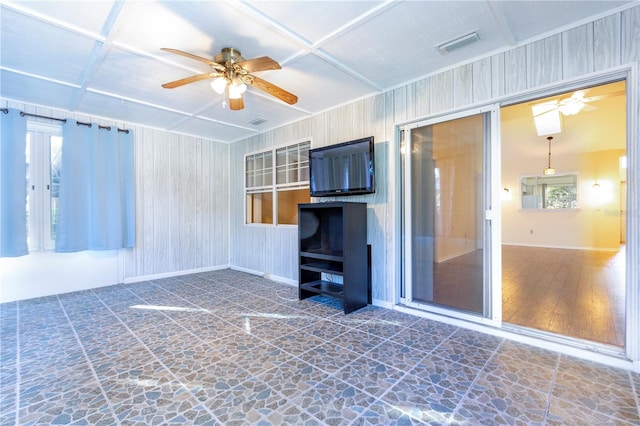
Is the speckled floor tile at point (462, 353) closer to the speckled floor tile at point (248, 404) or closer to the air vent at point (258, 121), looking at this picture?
the speckled floor tile at point (248, 404)

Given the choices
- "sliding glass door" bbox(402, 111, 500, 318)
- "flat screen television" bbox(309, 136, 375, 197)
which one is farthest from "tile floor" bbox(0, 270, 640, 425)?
"flat screen television" bbox(309, 136, 375, 197)

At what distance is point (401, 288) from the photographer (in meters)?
3.38

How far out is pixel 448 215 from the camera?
301cm

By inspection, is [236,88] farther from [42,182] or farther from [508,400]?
[42,182]

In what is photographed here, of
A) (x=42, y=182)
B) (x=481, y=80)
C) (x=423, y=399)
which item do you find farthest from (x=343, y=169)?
(x=42, y=182)

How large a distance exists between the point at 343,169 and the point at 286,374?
249 centimetres

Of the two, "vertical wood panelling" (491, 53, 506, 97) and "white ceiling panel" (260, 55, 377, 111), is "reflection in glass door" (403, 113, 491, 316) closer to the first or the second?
"vertical wood panelling" (491, 53, 506, 97)

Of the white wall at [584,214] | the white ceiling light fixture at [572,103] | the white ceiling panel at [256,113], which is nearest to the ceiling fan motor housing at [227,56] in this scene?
the white ceiling panel at [256,113]

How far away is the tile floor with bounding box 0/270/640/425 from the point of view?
5.21ft

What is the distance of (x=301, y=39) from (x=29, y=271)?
15.7ft

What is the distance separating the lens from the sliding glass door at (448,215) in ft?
9.09

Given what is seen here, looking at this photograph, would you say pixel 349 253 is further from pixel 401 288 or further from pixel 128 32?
pixel 128 32

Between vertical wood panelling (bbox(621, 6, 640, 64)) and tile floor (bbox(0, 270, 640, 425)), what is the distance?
2.32 meters

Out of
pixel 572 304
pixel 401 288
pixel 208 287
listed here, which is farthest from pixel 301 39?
pixel 572 304
